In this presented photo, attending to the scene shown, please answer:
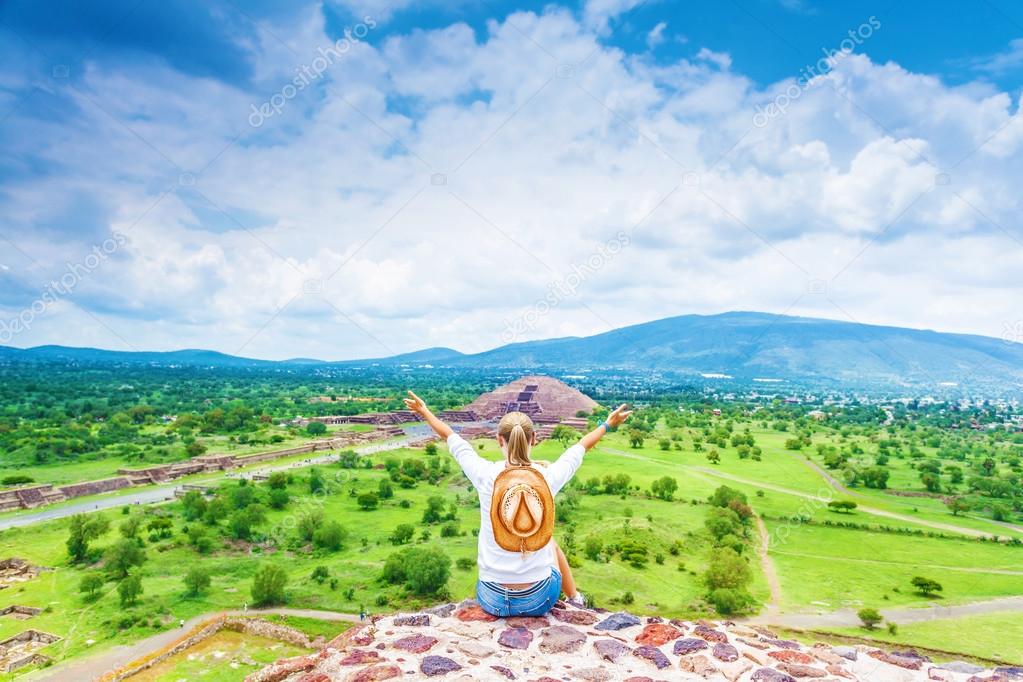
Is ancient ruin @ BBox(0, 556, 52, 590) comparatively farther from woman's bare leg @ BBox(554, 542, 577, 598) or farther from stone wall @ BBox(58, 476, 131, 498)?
woman's bare leg @ BBox(554, 542, 577, 598)

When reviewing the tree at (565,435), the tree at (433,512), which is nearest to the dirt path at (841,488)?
A: the tree at (565,435)

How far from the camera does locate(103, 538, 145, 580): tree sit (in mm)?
18609

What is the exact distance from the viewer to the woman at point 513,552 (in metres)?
3.82

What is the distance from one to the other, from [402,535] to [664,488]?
12.5 metres

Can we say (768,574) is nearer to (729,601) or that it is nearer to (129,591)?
(729,601)

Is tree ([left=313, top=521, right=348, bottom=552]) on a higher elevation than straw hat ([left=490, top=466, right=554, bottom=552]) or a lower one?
lower

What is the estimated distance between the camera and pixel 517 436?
3.76 m

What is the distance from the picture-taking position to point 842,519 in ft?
85.8

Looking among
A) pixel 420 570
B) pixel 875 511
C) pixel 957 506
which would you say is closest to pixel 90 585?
pixel 420 570

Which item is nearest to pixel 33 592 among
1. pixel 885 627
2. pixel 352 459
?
pixel 352 459

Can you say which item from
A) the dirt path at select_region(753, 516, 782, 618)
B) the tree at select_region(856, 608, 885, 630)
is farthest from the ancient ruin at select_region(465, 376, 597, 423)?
the tree at select_region(856, 608, 885, 630)

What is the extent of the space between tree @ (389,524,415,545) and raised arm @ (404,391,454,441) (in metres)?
18.1

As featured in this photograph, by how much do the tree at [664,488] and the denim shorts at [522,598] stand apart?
81.0 feet

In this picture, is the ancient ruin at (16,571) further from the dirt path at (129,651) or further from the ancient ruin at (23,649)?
the dirt path at (129,651)
